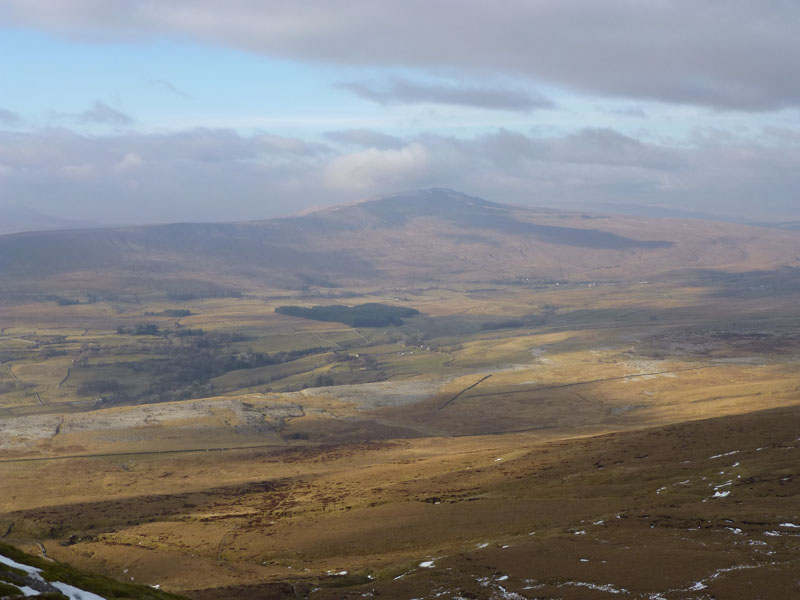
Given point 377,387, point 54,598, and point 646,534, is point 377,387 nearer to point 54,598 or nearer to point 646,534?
point 646,534

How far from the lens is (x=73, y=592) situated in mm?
38250

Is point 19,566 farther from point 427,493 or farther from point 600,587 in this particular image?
point 427,493

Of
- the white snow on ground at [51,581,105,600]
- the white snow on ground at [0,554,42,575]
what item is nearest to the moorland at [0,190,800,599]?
the white snow on ground at [0,554,42,575]

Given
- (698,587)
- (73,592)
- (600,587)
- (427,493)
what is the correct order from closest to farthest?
(73,592), (698,587), (600,587), (427,493)

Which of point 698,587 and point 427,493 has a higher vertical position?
point 698,587

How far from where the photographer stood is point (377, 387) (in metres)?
195

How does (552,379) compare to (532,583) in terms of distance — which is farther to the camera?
(552,379)

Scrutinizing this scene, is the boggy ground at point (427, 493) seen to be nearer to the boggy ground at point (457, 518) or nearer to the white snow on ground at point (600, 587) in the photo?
the white snow on ground at point (600, 587)

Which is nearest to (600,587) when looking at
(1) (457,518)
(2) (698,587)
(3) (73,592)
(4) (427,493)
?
(2) (698,587)

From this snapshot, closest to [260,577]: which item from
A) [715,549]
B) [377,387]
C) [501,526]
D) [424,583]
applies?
[424,583]

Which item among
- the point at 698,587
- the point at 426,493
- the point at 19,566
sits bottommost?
the point at 426,493

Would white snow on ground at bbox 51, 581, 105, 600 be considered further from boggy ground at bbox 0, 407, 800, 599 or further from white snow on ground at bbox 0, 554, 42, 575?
boggy ground at bbox 0, 407, 800, 599

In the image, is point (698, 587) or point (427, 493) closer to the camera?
point (698, 587)

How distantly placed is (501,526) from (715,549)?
21588 millimetres
